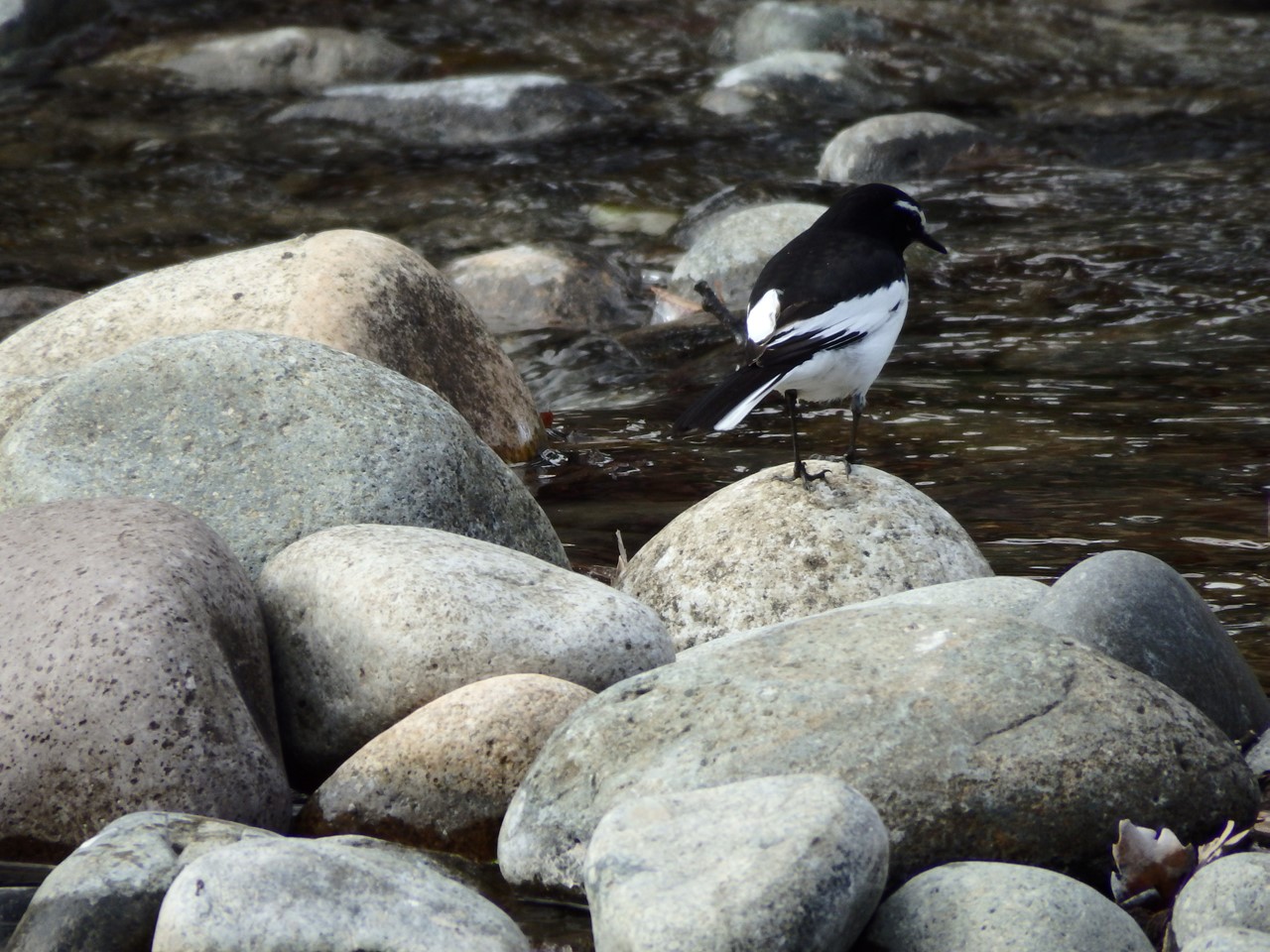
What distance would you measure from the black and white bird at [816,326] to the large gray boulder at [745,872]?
74.3 inches

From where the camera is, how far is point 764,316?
17.8 ft

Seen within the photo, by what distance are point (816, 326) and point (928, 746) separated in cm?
200

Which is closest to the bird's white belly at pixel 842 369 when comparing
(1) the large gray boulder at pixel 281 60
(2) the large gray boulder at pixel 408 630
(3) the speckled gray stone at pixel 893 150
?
(2) the large gray boulder at pixel 408 630

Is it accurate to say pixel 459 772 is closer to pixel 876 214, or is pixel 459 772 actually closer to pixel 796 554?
pixel 796 554

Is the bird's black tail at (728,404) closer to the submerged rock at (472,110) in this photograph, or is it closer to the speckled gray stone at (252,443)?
the speckled gray stone at (252,443)

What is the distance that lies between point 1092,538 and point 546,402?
12.4 feet

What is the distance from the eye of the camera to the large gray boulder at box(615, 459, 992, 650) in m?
5.20

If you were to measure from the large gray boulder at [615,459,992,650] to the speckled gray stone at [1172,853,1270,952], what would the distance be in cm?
197

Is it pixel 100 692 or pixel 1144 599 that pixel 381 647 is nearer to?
pixel 100 692

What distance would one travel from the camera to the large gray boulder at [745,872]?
A: 3.03 metres

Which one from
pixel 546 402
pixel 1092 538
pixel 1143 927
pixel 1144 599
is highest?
pixel 1144 599

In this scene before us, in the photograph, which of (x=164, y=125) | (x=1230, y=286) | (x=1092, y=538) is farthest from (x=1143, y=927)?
(x=164, y=125)

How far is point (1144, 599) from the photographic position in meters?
4.35

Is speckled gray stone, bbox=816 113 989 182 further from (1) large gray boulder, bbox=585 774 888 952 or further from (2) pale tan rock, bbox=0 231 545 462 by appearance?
(1) large gray boulder, bbox=585 774 888 952
